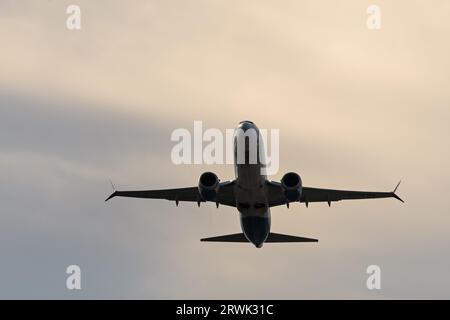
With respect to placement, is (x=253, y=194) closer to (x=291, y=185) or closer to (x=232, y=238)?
(x=291, y=185)

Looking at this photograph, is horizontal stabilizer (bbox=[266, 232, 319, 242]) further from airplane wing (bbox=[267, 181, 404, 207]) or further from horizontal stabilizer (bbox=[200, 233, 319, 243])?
airplane wing (bbox=[267, 181, 404, 207])

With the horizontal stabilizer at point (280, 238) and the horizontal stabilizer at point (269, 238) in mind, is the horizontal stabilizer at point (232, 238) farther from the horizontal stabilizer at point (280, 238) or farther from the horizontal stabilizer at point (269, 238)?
the horizontal stabilizer at point (280, 238)

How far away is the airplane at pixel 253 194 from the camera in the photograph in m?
63.3

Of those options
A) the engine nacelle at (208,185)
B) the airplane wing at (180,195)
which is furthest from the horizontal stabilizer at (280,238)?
the engine nacelle at (208,185)

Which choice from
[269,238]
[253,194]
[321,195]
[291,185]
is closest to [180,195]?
[253,194]

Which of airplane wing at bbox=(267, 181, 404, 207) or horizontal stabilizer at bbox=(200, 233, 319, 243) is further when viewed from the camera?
horizontal stabilizer at bbox=(200, 233, 319, 243)

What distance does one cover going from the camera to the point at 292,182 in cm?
6444

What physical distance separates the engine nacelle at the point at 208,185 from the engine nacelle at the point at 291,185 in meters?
4.54

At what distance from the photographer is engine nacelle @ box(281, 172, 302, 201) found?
64.3 metres

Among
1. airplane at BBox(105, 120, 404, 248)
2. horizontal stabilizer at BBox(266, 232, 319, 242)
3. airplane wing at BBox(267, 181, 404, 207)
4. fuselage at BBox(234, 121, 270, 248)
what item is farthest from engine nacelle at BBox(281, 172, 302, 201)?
horizontal stabilizer at BBox(266, 232, 319, 242)

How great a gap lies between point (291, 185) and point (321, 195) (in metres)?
8.75
